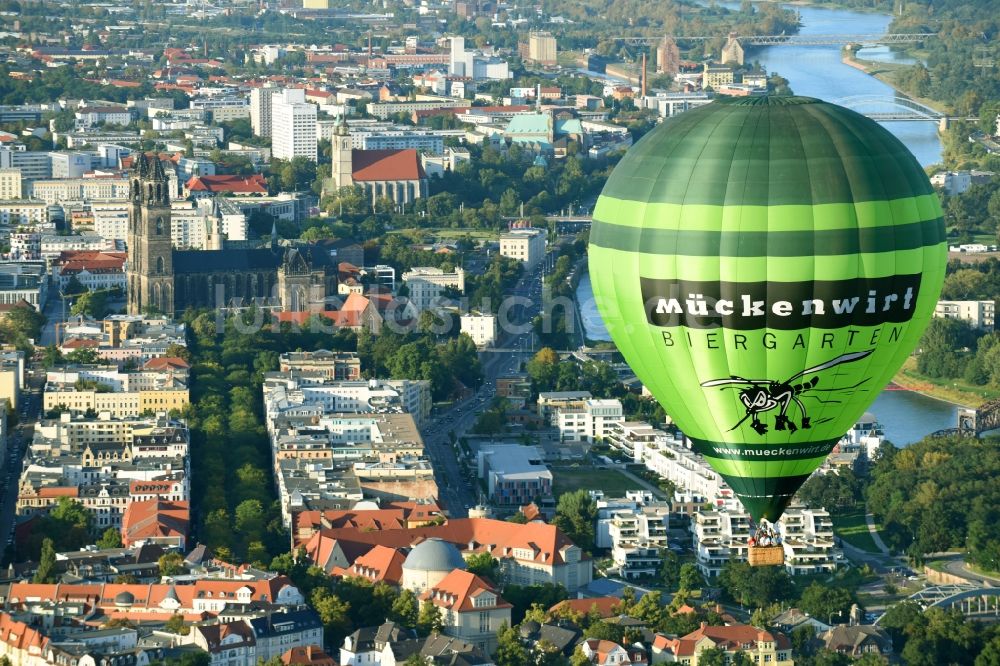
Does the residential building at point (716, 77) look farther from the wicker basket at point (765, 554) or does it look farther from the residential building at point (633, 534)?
the wicker basket at point (765, 554)

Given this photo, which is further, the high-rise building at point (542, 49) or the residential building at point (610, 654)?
the high-rise building at point (542, 49)

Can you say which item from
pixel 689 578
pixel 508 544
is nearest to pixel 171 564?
pixel 508 544

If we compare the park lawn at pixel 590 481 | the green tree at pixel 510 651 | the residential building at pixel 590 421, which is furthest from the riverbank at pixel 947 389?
the green tree at pixel 510 651

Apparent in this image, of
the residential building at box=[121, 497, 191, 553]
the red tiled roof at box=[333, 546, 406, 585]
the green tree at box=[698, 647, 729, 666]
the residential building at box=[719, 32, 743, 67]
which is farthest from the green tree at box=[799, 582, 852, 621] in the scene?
the residential building at box=[719, 32, 743, 67]

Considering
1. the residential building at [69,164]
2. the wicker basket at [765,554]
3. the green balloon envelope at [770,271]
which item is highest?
the green balloon envelope at [770,271]

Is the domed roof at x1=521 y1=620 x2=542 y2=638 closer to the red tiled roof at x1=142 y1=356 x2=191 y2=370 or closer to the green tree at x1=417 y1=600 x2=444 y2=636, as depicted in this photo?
the green tree at x1=417 y1=600 x2=444 y2=636

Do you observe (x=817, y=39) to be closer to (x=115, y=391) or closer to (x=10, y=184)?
(x=10, y=184)
